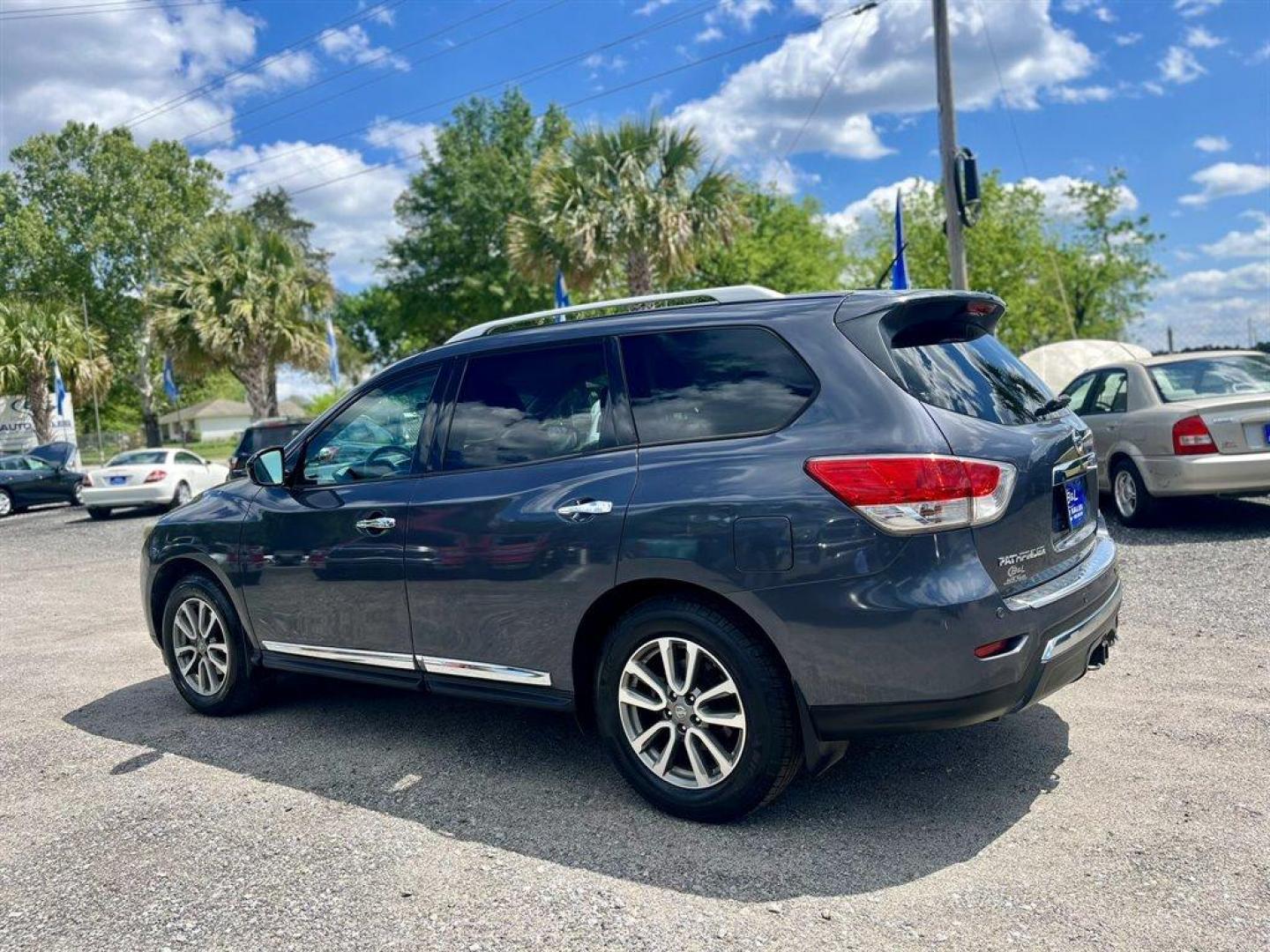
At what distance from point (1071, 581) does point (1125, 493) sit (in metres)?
6.58

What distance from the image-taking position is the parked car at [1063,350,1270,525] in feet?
28.1

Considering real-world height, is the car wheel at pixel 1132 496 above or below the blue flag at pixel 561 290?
below

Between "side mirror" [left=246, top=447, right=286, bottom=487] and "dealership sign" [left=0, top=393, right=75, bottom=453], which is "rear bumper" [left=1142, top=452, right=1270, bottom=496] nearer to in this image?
"side mirror" [left=246, top=447, right=286, bottom=487]

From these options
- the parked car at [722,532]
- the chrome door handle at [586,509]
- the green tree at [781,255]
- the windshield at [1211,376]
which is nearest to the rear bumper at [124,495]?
the parked car at [722,532]

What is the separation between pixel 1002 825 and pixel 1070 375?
57.8ft

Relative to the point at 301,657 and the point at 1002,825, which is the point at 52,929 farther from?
the point at 1002,825

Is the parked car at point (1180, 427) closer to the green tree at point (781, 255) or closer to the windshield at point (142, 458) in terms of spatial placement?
the windshield at point (142, 458)

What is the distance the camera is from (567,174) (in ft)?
74.1

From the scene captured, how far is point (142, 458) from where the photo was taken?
20.9 metres

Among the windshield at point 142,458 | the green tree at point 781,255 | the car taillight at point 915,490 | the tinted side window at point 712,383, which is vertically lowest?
the car taillight at point 915,490

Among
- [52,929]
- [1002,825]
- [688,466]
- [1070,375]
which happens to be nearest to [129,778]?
[52,929]

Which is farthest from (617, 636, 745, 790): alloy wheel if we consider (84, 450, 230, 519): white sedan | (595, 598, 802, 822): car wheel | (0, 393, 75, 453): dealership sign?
(0, 393, 75, 453): dealership sign

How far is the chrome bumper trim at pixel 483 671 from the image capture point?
4.08 m

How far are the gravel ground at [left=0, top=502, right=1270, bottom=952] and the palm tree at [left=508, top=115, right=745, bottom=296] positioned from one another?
17598 millimetres
